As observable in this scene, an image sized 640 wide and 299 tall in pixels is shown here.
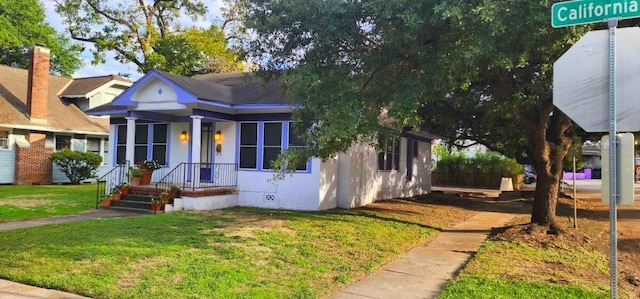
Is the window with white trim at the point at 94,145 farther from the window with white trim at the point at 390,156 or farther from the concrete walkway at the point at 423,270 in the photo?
the concrete walkway at the point at 423,270

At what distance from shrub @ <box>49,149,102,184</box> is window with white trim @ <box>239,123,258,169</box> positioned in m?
12.3

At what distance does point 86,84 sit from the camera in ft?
87.2

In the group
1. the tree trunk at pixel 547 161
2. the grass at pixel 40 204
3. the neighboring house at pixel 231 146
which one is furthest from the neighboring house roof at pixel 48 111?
the tree trunk at pixel 547 161

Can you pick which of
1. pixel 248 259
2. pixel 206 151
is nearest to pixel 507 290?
pixel 248 259

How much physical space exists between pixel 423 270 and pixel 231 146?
9102mm

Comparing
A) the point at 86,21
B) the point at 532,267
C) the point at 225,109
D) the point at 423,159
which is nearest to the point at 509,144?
the point at 423,159

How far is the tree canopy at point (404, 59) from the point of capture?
7125 mm

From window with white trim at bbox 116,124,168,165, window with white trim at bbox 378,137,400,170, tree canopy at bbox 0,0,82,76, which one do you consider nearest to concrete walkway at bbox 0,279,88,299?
window with white trim at bbox 116,124,168,165

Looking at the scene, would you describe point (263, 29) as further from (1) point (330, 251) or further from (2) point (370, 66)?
(1) point (330, 251)

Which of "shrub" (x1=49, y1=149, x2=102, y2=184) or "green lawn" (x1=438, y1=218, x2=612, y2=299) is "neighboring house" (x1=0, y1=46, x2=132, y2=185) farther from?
"green lawn" (x1=438, y1=218, x2=612, y2=299)

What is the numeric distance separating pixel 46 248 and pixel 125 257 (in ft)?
5.39

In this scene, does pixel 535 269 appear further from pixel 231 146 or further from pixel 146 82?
pixel 146 82

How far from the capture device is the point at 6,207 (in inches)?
Answer: 514

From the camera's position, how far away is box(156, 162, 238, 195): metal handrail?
46.4ft
